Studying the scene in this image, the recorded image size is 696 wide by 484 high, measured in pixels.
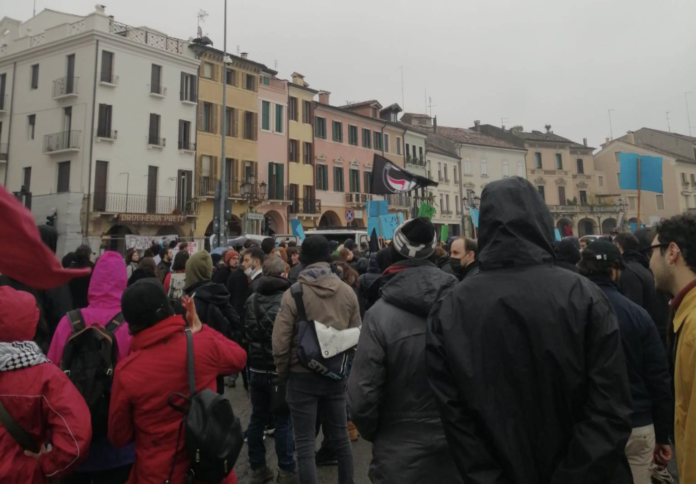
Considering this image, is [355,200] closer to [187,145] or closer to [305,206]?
[305,206]

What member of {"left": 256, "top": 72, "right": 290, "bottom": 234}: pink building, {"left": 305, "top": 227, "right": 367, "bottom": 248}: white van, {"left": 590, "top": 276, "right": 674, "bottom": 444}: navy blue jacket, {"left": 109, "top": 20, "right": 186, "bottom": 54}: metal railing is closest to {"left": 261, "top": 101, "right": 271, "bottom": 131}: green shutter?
{"left": 256, "top": 72, "right": 290, "bottom": 234}: pink building

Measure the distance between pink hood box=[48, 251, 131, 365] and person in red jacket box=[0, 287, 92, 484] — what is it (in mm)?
604

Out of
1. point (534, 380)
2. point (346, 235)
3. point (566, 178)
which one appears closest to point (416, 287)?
point (534, 380)

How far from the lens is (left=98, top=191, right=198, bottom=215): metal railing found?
87.5 ft

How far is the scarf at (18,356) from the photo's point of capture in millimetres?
2332

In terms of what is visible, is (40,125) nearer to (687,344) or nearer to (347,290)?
(347,290)

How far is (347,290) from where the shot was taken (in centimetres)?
412

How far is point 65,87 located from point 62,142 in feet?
10.5

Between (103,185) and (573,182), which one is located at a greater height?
(573,182)

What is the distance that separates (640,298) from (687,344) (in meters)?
3.11

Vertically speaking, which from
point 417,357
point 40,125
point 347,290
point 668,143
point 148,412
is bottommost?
point 148,412

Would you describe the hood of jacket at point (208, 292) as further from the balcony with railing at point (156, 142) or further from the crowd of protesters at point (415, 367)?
the balcony with railing at point (156, 142)

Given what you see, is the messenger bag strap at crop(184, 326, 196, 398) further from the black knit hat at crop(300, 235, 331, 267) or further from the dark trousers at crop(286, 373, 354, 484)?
the black knit hat at crop(300, 235, 331, 267)

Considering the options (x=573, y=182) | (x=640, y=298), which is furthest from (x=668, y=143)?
(x=640, y=298)
